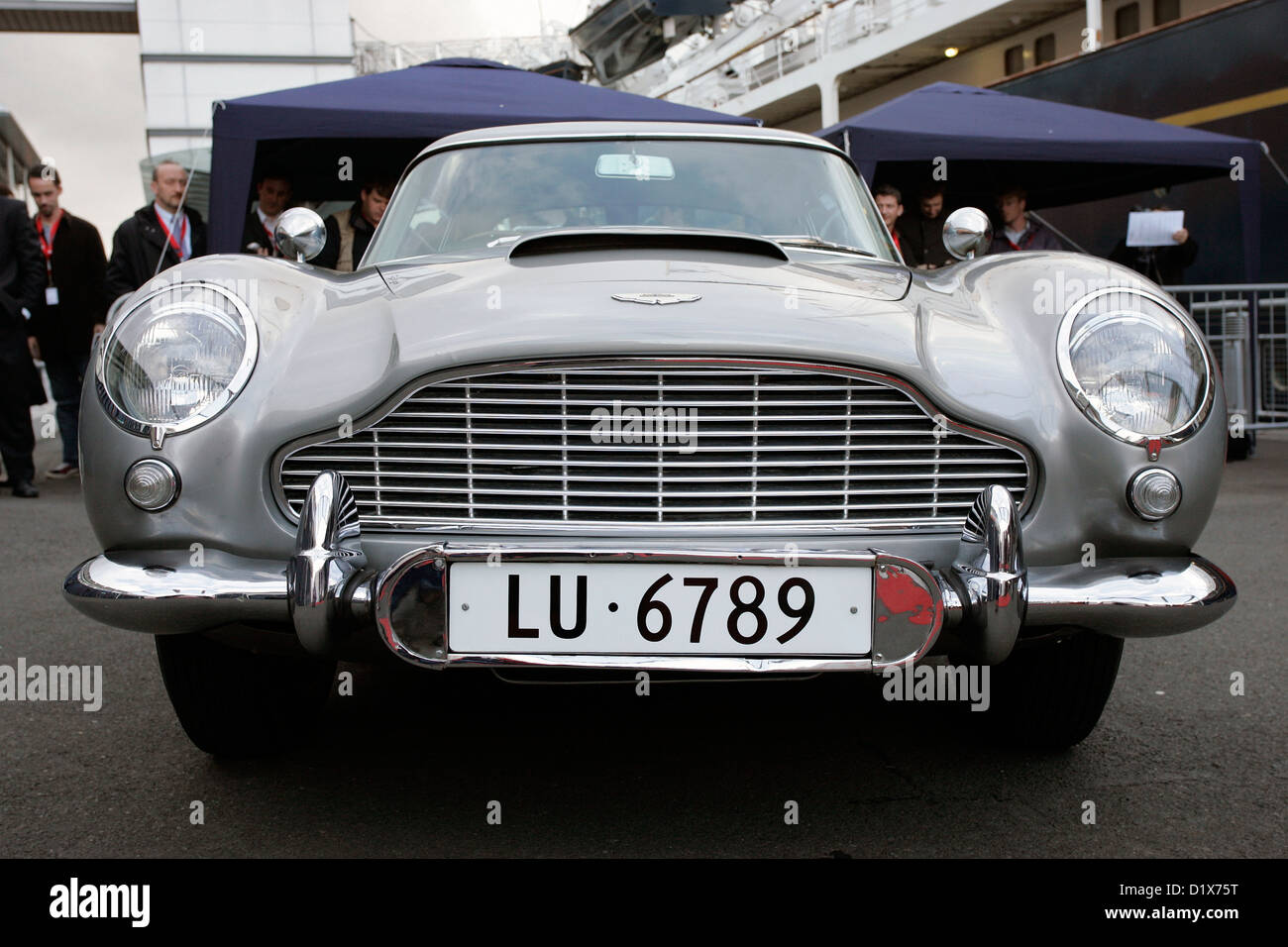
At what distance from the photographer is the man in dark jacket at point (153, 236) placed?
6438 mm

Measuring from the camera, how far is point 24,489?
641 cm

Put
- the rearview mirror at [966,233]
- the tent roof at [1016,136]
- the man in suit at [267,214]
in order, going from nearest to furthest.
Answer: the rearview mirror at [966,233] < the man in suit at [267,214] < the tent roof at [1016,136]

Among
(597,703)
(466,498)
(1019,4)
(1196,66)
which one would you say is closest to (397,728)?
(597,703)

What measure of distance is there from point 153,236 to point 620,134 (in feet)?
14.1

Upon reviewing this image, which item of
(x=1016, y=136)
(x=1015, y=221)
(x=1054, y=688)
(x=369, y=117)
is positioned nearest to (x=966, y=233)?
(x=1054, y=688)

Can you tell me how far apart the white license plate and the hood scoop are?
0.80 meters

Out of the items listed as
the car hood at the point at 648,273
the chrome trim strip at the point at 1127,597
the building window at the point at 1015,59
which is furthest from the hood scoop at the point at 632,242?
the building window at the point at 1015,59

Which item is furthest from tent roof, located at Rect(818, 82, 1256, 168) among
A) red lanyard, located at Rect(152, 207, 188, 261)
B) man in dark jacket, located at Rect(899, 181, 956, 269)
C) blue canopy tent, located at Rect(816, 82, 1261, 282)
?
red lanyard, located at Rect(152, 207, 188, 261)

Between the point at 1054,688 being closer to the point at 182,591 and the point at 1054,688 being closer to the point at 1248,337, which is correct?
the point at 182,591

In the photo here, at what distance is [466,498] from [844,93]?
1862cm

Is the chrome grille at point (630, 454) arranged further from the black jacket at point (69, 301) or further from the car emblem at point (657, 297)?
the black jacket at point (69, 301)

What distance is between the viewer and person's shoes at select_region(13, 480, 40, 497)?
6.40m

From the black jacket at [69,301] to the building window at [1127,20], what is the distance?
37.7 feet
